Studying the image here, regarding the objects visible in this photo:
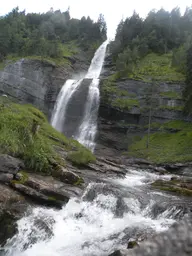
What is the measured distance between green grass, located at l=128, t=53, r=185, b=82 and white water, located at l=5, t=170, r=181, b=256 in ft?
121

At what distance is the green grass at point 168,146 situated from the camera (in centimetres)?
3192

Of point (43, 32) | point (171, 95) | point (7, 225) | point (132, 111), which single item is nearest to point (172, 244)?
point (7, 225)

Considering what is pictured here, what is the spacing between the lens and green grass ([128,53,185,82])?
50.3 meters

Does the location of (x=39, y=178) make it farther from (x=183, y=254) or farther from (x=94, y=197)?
(x=183, y=254)

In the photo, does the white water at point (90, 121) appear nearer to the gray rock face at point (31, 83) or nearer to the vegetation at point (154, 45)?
the gray rock face at point (31, 83)

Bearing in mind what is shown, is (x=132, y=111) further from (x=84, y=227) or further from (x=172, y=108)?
(x=84, y=227)

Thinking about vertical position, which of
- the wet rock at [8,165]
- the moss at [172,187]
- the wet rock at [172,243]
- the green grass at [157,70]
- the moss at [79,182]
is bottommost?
the moss at [172,187]

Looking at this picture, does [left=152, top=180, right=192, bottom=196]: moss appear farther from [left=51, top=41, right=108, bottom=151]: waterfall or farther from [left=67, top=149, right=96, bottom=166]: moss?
[left=51, top=41, right=108, bottom=151]: waterfall

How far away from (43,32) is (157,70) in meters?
43.7

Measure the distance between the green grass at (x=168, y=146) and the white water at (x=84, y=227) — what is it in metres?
18.1

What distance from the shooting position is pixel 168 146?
119 ft

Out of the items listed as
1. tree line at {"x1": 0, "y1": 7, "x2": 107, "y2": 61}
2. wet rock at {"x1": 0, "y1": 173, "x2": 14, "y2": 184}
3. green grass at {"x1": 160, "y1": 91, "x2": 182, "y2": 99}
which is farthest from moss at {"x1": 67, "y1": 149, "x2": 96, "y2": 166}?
tree line at {"x1": 0, "y1": 7, "x2": 107, "y2": 61}

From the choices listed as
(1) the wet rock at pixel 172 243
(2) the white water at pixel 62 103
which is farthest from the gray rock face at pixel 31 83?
(1) the wet rock at pixel 172 243

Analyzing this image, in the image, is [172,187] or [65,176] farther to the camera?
[172,187]
